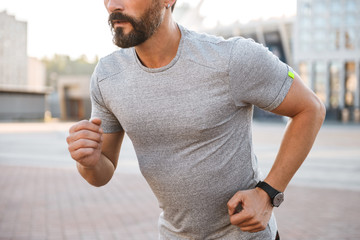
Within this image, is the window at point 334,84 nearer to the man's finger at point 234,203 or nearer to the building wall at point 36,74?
the man's finger at point 234,203

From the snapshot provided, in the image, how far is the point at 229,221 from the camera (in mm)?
1575

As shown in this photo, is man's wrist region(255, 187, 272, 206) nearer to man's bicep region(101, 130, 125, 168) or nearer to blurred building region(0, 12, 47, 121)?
man's bicep region(101, 130, 125, 168)

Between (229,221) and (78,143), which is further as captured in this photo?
(229,221)

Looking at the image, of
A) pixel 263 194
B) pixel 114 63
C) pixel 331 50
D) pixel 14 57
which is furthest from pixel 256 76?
pixel 14 57

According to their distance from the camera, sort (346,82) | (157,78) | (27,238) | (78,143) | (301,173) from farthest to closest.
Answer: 1. (346,82)
2. (301,173)
3. (27,238)
4. (157,78)
5. (78,143)

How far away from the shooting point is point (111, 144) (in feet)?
5.74

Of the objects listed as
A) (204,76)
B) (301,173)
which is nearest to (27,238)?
(204,76)

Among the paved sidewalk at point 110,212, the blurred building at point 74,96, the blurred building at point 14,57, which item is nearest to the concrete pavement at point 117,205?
the paved sidewalk at point 110,212

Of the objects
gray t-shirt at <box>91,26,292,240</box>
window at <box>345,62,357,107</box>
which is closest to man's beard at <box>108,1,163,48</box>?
gray t-shirt at <box>91,26,292,240</box>

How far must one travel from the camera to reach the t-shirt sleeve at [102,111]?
167 cm

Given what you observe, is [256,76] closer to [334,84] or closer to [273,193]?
[273,193]

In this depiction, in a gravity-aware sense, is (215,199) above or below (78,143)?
below

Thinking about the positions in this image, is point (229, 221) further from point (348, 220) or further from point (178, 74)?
point (348, 220)

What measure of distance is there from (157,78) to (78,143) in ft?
1.10
